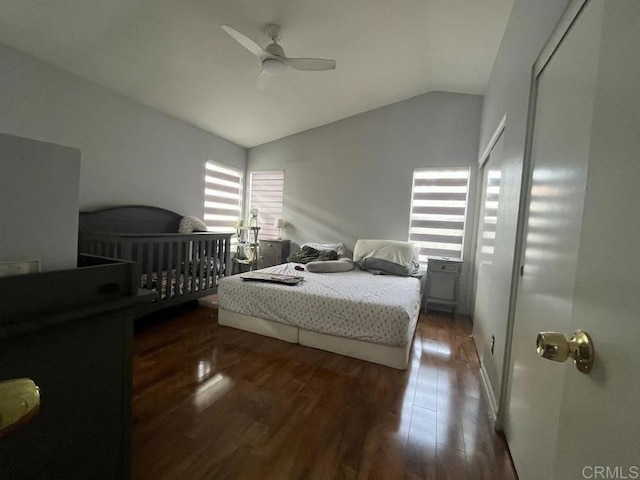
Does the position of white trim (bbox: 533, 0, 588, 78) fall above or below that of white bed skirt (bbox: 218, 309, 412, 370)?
above

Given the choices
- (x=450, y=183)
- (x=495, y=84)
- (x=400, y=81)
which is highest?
(x=400, y=81)

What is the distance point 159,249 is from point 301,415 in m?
2.11

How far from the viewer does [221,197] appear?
15.8 ft

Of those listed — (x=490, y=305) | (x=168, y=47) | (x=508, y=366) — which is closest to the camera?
(x=508, y=366)

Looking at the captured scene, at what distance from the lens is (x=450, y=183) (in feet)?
12.6

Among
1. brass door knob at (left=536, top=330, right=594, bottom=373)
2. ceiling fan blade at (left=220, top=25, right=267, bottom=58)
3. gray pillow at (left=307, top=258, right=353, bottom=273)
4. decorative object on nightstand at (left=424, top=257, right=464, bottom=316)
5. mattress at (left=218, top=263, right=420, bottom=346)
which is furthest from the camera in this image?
decorative object on nightstand at (left=424, top=257, right=464, bottom=316)

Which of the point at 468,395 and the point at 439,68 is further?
the point at 439,68

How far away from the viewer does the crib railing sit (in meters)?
2.38

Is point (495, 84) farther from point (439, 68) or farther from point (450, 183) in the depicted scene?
point (450, 183)

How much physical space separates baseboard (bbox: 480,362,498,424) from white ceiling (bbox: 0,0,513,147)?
9.43 ft

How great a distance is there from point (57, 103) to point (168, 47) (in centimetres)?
124

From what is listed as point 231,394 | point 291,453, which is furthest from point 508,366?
point 231,394

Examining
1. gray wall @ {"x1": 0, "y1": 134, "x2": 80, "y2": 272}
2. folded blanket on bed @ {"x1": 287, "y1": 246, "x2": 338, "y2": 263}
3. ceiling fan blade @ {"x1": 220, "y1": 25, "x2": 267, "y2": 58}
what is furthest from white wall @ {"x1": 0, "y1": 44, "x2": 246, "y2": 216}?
gray wall @ {"x1": 0, "y1": 134, "x2": 80, "y2": 272}

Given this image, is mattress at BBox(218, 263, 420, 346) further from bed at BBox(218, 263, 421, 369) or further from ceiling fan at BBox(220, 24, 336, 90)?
ceiling fan at BBox(220, 24, 336, 90)
